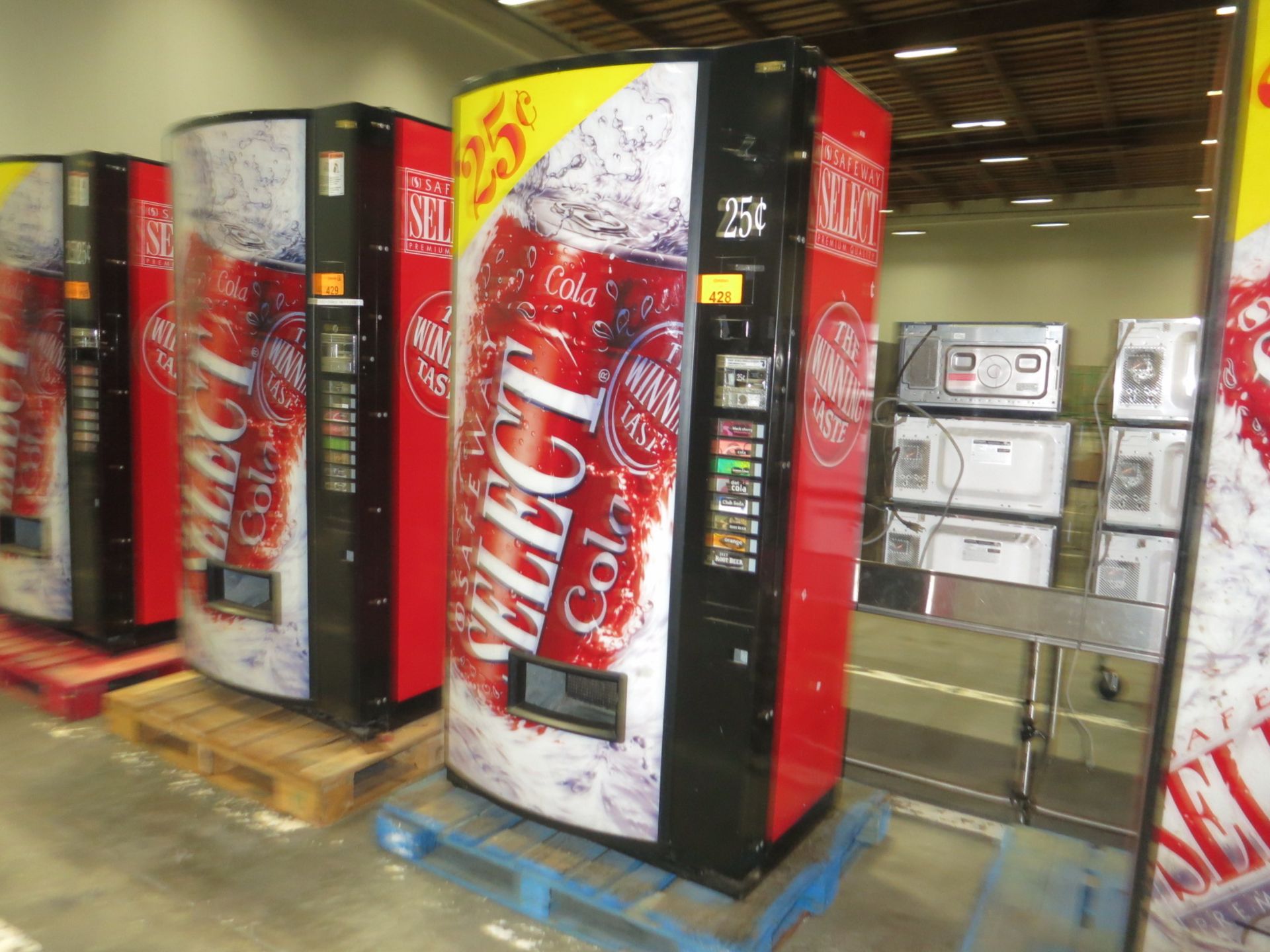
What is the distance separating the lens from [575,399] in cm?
255

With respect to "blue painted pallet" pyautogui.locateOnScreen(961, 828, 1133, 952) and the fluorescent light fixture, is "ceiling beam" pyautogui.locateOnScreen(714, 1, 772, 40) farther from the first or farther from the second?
"blue painted pallet" pyautogui.locateOnScreen(961, 828, 1133, 952)

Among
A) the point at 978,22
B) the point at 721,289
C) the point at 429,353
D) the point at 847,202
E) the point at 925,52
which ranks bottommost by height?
the point at 429,353

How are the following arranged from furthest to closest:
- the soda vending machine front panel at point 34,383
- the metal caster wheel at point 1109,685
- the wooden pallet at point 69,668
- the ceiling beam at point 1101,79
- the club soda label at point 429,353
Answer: the ceiling beam at point 1101,79, the metal caster wheel at point 1109,685, the soda vending machine front panel at point 34,383, the wooden pallet at point 69,668, the club soda label at point 429,353

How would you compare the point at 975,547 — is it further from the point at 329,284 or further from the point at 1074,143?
the point at 1074,143

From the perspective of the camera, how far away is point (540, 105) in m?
2.55

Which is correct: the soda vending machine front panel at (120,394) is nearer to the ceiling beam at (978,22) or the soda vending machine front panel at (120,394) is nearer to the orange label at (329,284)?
the orange label at (329,284)

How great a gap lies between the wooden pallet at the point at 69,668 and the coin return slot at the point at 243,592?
95 centimetres

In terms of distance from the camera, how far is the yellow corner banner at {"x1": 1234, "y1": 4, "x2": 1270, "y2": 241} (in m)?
1.89

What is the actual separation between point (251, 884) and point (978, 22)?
731cm

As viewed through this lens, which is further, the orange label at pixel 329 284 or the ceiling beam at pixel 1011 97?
the ceiling beam at pixel 1011 97

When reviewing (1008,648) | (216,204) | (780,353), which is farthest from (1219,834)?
(1008,648)

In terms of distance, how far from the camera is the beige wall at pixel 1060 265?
41.3 feet

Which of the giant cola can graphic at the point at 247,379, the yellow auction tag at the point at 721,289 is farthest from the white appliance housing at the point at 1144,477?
the giant cola can graphic at the point at 247,379

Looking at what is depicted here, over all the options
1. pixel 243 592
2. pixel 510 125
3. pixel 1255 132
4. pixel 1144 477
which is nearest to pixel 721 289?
pixel 510 125
